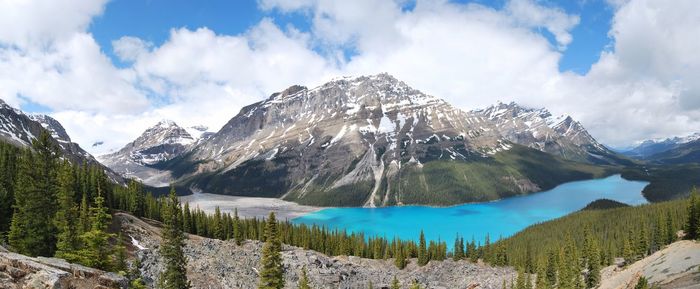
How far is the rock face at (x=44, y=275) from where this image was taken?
19.2m

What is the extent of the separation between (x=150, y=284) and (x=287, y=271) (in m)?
25.6

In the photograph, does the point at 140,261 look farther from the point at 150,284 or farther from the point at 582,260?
the point at 582,260

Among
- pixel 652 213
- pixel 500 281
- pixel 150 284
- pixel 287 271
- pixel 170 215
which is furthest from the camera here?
pixel 652 213

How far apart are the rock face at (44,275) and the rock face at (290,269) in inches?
1344

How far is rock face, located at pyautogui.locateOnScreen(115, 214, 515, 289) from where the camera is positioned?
6203 centimetres

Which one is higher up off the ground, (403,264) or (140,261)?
(140,261)

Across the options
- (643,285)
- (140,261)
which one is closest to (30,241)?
(140,261)

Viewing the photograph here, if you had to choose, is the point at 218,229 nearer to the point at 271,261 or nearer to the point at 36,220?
the point at 36,220

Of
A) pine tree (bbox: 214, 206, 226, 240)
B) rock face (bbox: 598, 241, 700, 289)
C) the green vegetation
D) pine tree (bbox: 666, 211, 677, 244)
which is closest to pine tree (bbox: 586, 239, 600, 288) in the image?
rock face (bbox: 598, 241, 700, 289)

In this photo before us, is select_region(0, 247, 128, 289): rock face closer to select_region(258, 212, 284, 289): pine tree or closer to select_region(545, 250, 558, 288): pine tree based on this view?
select_region(258, 212, 284, 289): pine tree

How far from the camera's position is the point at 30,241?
3841cm

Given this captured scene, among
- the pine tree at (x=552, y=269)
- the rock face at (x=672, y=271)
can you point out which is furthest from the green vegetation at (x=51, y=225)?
the pine tree at (x=552, y=269)

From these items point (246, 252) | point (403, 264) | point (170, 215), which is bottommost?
point (403, 264)

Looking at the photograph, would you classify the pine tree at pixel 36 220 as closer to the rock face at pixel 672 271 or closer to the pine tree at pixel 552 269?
the rock face at pixel 672 271
